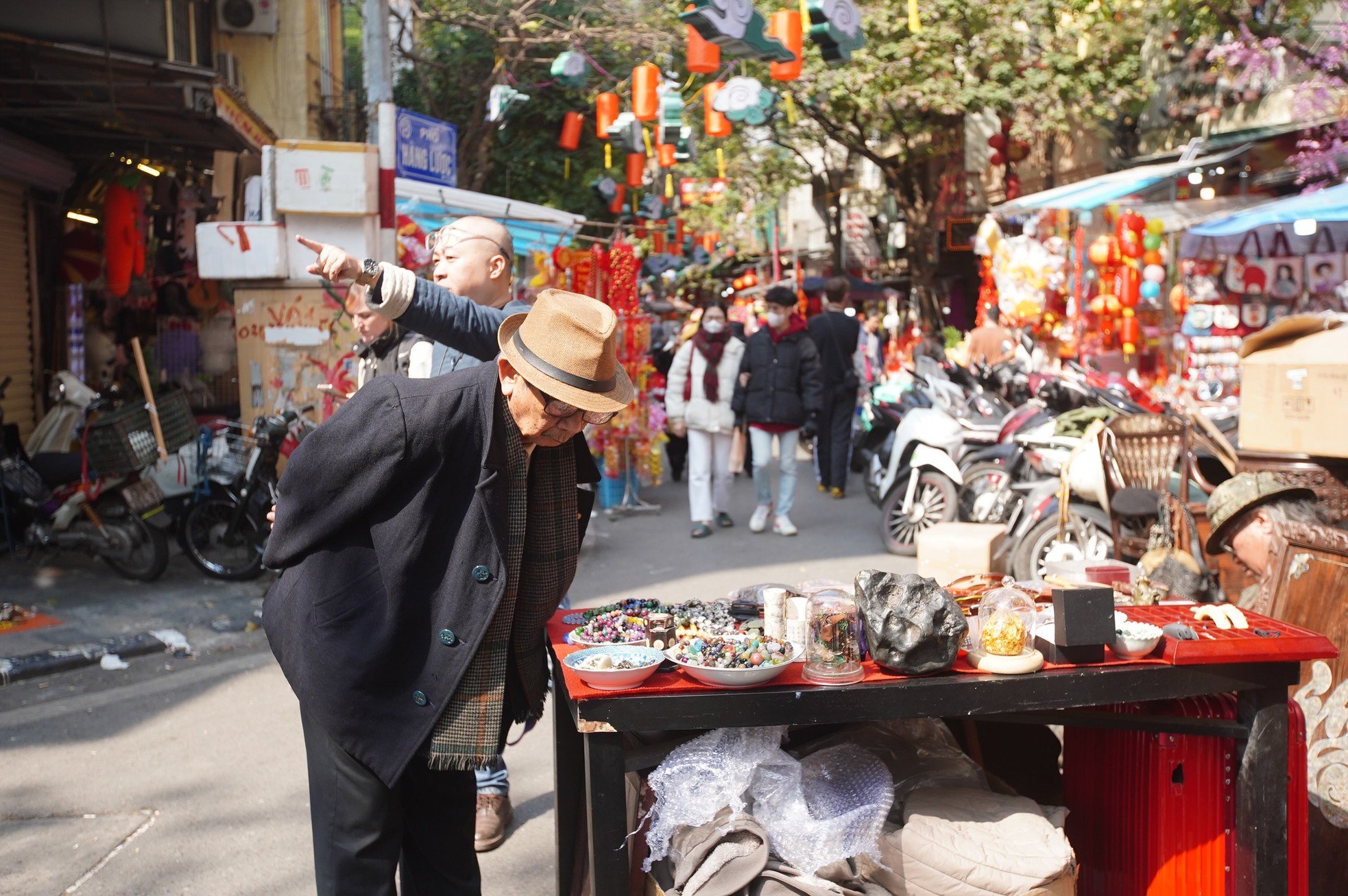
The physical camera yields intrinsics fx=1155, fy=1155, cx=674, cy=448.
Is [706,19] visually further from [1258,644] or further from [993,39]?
[993,39]

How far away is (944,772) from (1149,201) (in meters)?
13.0

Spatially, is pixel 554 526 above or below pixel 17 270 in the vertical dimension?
below

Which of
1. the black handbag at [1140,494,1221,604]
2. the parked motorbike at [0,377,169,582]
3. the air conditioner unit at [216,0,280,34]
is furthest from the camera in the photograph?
the air conditioner unit at [216,0,280,34]

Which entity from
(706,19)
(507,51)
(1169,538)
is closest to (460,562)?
(1169,538)

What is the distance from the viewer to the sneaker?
13.4ft

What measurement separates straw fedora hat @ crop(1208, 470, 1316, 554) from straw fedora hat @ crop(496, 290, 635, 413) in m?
3.23

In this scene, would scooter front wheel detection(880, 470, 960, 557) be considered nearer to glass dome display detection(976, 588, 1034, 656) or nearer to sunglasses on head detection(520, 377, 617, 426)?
glass dome display detection(976, 588, 1034, 656)

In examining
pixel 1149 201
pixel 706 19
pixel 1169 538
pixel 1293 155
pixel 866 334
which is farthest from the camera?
pixel 866 334

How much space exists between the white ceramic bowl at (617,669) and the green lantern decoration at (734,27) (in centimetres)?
690

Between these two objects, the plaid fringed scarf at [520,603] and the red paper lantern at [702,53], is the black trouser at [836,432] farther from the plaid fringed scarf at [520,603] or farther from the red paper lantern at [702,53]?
the plaid fringed scarf at [520,603]

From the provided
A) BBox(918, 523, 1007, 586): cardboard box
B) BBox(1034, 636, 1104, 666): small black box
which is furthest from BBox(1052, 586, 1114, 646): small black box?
BBox(918, 523, 1007, 586): cardboard box

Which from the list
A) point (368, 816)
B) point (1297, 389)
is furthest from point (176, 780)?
point (1297, 389)

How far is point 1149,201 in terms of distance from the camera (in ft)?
47.4

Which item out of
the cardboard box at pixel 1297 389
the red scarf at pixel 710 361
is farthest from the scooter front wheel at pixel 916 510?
the cardboard box at pixel 1297 389
